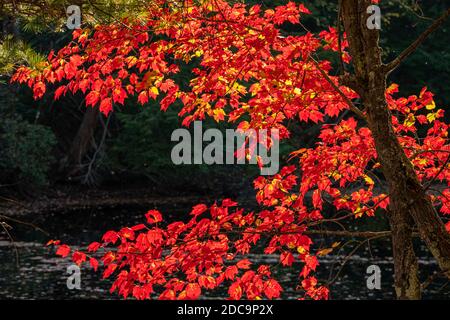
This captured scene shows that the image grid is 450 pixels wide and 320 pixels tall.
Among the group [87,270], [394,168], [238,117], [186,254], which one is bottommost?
[87,270]

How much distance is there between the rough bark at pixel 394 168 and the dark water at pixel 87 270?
5.16 m

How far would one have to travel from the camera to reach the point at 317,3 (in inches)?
1023

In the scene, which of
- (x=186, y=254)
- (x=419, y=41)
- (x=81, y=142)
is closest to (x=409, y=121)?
(x=419, y=41)

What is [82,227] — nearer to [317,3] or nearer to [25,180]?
[25,180]

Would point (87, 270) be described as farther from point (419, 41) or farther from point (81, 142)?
point (81, 142)

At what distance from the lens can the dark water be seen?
45.3 feet

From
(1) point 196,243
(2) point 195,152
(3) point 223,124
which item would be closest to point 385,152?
(1) point 196,243

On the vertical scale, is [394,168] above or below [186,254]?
above

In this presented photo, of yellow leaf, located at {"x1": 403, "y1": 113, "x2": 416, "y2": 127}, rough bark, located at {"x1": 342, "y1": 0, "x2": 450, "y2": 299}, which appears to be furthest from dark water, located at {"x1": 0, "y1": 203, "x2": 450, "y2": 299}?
rough bark, located at {"x1": 342, "y1": 0, "x2": 450, "y2": 299}

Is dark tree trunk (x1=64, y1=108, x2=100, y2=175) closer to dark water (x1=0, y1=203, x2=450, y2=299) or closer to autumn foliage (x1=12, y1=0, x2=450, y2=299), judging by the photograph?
dark water (x1=0, y1=203, x2=450, y2=299)

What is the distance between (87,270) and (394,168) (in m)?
11.7

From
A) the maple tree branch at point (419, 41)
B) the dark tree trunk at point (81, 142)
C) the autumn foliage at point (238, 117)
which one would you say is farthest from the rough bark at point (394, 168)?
the dark tree trunk at point (81, 142)

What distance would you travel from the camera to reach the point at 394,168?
5375 millimetres
